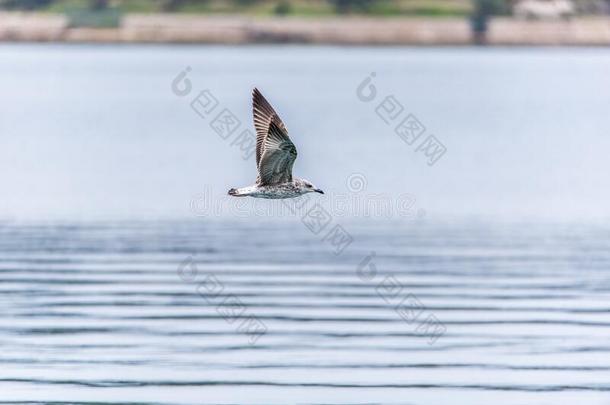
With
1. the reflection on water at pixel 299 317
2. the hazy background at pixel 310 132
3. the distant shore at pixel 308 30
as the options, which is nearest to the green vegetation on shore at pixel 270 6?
the distant shore at pixel 308 30

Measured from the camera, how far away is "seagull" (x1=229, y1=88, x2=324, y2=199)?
23016mm

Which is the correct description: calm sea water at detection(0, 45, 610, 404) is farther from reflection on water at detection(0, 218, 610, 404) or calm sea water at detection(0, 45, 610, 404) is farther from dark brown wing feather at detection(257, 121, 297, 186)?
dark brown wing feather at detection(257, 121, 297, 186)

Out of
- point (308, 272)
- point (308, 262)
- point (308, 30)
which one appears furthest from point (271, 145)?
point (308, 30)

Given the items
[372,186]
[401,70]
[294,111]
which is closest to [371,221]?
[372,186]

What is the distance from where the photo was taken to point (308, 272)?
108 feet

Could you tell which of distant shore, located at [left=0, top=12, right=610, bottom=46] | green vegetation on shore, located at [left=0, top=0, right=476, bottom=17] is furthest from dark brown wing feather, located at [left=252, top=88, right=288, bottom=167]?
distant shore, located at [left=0, top=12, right=610, bottom=46]

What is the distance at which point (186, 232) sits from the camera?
38.5 m

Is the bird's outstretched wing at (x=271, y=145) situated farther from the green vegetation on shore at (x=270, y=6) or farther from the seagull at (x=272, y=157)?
the green vegetation on shore at (x=270, y=6)

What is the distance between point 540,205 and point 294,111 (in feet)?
124

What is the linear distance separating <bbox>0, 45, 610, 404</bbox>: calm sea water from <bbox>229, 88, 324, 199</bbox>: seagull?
282cm

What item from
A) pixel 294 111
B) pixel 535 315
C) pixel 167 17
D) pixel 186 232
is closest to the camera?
pixel 535 315

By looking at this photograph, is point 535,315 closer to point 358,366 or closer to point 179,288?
point 358,366

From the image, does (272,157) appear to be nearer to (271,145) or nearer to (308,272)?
Answer: (271,145)

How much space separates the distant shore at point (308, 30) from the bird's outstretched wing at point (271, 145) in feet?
372
